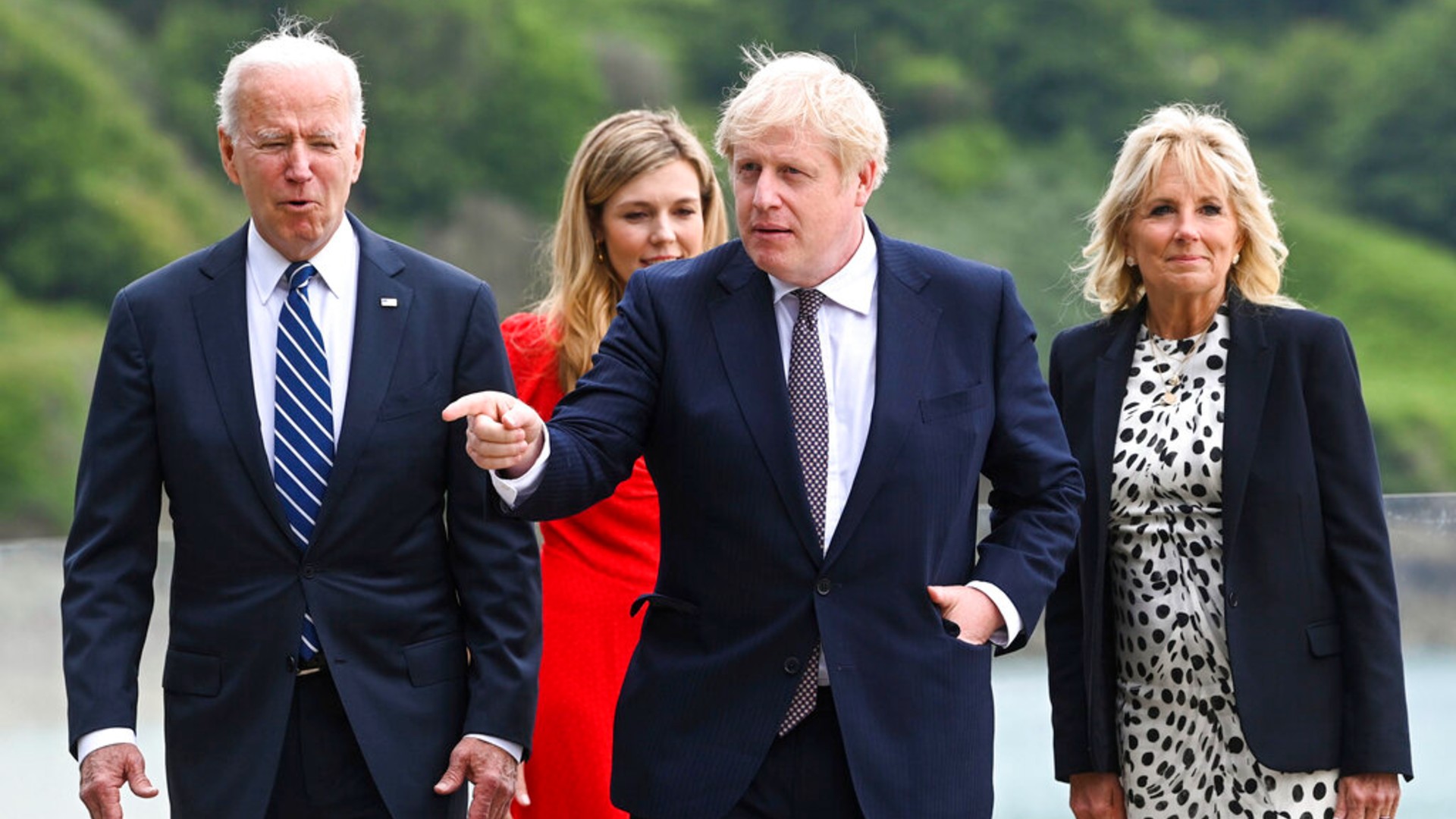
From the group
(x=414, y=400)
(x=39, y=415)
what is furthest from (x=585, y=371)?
(x=39, y=415)

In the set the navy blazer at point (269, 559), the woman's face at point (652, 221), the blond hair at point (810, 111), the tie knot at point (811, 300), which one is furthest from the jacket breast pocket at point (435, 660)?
the woman's face at point (652, 221)

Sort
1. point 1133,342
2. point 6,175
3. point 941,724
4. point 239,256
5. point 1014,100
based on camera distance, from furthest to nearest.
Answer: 1. point 1014,100
2. point 6,175
3. point 1133,342
4. point 239,256
5. point 941,724

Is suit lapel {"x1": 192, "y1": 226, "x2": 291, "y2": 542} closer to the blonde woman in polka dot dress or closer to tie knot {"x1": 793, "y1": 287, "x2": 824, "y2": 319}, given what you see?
tie knot {"x1": 793, "y1": 287, "x2": 824, "y2": 319}

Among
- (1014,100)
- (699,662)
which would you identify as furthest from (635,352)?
(1014,100)

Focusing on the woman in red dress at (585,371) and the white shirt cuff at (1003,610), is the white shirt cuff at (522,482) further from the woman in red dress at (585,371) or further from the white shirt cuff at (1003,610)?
the woman in red dress at (585,371)

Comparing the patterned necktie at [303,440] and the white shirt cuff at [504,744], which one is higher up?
the patterned necktie at [303,440]

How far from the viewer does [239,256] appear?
124 inches

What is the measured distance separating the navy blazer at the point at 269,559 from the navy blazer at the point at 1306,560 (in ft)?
3.69

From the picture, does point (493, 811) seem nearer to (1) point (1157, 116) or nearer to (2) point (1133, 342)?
(2) point (1133, 342)

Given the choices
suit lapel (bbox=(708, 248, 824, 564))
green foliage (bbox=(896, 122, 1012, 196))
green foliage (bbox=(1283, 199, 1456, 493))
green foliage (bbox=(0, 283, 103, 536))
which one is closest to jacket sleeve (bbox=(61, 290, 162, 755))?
suit lapel (bbox=(708, 248, 824, 564))

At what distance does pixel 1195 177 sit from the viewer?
11.9 ft

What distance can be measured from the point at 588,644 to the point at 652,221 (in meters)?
0.85

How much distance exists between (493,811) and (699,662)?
0.43 m

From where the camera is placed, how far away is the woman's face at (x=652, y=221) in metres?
4.04
